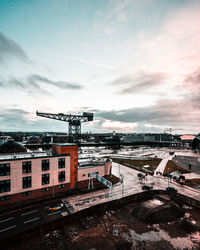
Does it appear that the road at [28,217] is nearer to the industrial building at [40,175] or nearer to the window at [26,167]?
the industrial building at [40,175]

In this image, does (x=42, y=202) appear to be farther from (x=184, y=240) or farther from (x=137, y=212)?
(x=184, y=240)

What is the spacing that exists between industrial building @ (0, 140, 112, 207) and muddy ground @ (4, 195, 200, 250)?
1008 centimetres

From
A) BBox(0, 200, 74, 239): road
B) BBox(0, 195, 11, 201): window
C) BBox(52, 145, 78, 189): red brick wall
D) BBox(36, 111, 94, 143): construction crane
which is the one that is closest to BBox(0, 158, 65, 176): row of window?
BBox(52, 145, 78, 189): red brick wall

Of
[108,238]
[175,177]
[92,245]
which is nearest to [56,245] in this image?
[92,245]

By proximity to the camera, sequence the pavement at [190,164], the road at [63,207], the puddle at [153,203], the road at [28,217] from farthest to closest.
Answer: the pavement at [190,164]
the puddle at [153,203]
the road at [63,207]
the road at [28,217]

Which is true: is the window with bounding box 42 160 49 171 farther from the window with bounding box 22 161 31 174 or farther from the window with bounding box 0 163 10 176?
the window with bounding box 0 163 10 176

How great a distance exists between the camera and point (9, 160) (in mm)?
26172

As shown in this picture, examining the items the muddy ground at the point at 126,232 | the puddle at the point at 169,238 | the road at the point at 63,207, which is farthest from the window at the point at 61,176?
the puddle at the point at 169,238

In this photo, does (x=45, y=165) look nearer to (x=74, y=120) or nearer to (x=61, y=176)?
(x=61, y=176)

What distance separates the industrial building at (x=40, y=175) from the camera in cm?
2611

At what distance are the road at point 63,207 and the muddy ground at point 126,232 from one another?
284 centimetres

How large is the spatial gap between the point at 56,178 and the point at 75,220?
428 inches

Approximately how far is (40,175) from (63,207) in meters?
8.08

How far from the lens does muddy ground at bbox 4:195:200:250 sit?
59.0ft
